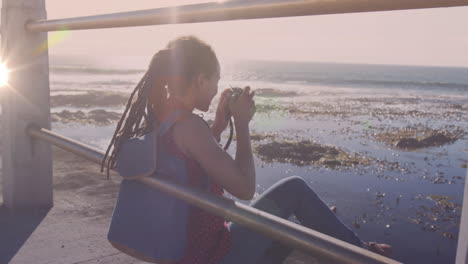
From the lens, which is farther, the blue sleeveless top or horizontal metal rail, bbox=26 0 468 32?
the blue sleeveless top

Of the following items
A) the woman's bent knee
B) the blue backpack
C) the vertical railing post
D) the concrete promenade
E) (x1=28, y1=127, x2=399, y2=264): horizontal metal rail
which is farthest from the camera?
the vertical railing post

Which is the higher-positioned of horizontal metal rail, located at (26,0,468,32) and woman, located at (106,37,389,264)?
horizontal metal rail, located at (26,0,468,32)

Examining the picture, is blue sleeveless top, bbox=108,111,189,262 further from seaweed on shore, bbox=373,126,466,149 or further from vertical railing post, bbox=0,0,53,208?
seaweed on shore, bbox=373,126,466,149

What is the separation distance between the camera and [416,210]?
5480 millimetres

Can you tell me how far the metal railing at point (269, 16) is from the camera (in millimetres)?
753

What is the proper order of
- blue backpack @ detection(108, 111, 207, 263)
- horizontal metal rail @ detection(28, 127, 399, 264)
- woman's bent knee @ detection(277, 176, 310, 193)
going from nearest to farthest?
1. horizontal metal rail @ detection(28, 127, 399, 264)
2. blue backpack @ detection(108, 111, 207, 263)
3. woman's bent knee @ detection(277, 176, 310, 193)

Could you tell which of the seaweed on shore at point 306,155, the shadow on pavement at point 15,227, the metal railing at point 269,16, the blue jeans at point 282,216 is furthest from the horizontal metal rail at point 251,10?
the seaweed on shore at point 306,155

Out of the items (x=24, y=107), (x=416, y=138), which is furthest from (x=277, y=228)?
(x=416, y=138)

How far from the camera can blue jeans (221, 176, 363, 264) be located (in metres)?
1.41

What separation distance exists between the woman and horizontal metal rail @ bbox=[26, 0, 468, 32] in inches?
4.9

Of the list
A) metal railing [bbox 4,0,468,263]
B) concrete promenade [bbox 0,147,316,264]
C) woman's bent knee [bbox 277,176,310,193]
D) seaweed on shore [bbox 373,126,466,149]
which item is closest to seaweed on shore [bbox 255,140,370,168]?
seaweed on shore [bbox 373,126,466,149]

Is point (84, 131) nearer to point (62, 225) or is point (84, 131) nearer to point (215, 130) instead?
point (62, 225)

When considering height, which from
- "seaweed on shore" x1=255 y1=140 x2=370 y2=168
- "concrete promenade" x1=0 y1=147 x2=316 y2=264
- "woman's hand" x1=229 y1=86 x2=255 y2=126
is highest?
"woman's hand" x1=229 y1=86 x2=255 y2=126

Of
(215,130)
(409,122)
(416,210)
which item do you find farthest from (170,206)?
(409,122)
